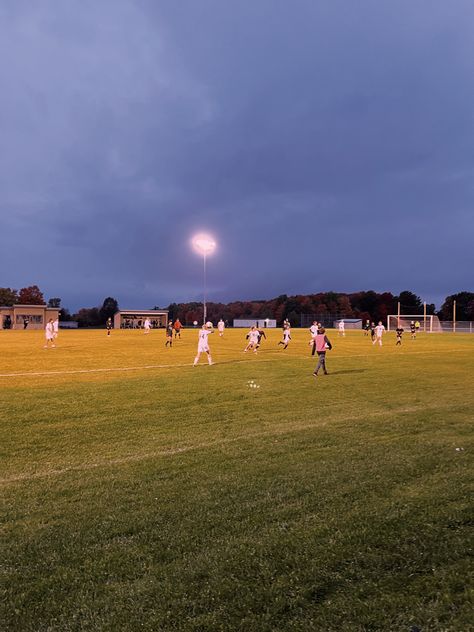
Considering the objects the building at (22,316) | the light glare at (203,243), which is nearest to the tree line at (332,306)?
the building at (22,316)

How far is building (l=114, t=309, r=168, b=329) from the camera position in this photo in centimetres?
11106

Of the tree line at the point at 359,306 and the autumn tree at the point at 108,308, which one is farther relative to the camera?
the autumn tree at the point at 108,308

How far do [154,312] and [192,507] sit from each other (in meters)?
110

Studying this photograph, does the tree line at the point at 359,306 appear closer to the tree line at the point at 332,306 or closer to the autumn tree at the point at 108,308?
the tree line at the point at 332,306

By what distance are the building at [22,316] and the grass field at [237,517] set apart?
8744 centimetres

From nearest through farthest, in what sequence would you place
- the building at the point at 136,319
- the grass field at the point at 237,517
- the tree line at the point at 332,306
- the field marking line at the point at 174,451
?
1. the grass field at the point at 237,517
2. the field marking line at the point at 174,451
3. the building at the point at 136,319
4. the tree line at the point at 332,306

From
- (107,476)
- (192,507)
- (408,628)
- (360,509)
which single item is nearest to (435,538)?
(360,509)

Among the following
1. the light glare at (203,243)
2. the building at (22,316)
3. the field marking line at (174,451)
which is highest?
the light glare at (203,243)

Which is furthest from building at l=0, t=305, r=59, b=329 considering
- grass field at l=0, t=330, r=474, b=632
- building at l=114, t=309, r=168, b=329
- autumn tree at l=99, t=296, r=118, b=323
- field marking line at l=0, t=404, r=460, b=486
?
field marking line at l=0, t=404, r=460, b=486

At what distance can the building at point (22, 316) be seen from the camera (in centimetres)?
9031

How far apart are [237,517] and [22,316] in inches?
3865

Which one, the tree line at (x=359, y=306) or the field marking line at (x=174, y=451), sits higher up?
the tree line at (x=359, y=306)

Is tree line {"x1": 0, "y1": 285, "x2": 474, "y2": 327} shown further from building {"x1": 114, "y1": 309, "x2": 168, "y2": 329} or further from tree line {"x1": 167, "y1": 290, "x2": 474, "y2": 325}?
building {"x1": 114, "y1": 309, "x2": 168, "y2": 329}

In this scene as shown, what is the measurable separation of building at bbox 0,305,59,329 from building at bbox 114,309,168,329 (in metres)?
19.2
